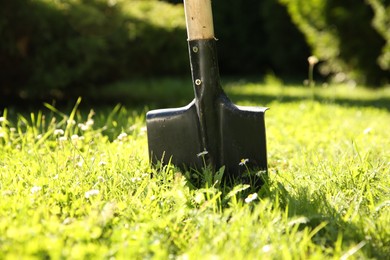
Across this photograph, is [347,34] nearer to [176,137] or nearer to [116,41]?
[116,41]

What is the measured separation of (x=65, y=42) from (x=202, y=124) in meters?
3.10

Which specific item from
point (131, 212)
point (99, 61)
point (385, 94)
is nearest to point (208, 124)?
point (131, 212)

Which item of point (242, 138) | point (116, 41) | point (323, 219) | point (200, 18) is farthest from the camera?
point (116, 41)

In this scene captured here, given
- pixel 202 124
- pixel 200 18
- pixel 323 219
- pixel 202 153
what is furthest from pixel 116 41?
pixel 323 219

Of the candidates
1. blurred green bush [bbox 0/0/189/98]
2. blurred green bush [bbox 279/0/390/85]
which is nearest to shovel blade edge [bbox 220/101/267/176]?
blurred green bush [bbox 0/0/189/98]

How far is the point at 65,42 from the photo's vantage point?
5.32m

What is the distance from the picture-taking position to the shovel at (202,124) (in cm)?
253

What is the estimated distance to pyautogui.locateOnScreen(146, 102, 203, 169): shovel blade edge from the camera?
2.59m

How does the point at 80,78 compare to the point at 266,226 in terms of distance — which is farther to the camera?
the point at 80,78

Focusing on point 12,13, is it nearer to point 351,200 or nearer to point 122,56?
point 122,56

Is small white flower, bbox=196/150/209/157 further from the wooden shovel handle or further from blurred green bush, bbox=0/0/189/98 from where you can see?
blurred green bush, bbox=0/0/189/98

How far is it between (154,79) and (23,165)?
642 centimetres

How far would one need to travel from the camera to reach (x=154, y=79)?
9.03m

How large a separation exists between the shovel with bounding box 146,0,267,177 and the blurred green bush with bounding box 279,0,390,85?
4.87m
